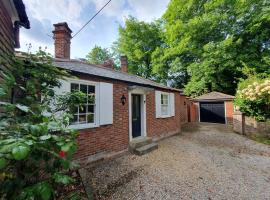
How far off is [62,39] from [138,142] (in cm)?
549

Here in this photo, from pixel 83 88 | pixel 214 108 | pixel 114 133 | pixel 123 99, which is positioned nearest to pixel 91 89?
pixel 83 88

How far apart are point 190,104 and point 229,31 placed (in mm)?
7896

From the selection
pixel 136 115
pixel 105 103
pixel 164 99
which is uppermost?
pixel 164 99

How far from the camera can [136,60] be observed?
75.3 feet

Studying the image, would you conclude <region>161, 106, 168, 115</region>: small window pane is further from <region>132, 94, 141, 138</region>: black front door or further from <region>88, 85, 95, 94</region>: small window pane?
<region>88, 85, 95, 94</region>: small window pane

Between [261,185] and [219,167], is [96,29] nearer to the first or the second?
[219,167]

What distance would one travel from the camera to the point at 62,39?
7.17 meters

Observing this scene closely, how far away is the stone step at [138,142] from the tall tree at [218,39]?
11.5 metres

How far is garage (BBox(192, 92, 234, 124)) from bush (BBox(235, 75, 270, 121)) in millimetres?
4920

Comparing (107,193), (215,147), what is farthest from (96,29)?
(215,147)

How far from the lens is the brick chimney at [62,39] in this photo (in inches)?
279

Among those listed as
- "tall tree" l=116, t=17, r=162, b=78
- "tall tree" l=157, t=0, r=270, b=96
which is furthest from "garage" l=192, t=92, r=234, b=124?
"tall tree" l=116, t=17, r=162, b=78

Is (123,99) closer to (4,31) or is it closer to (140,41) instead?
(4,31)

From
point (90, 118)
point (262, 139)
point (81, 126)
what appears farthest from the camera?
point (262, 139)
